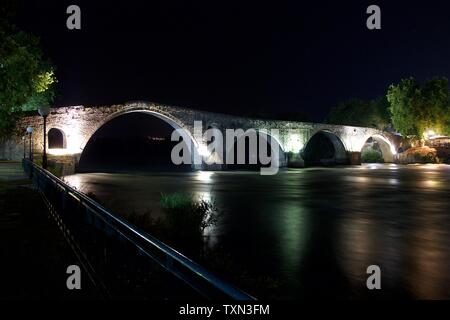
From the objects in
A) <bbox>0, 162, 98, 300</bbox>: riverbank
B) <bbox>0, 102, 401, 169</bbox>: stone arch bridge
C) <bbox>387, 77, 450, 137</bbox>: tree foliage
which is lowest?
<bbox>0, 162, 98, 300</bbox>: riverbank

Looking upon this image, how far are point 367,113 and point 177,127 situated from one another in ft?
182

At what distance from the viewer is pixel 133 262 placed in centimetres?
672

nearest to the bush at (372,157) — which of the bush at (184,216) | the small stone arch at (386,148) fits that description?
the small stone arch at (386,148)

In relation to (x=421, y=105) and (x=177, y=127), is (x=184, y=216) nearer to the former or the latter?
(x=177, y=127)

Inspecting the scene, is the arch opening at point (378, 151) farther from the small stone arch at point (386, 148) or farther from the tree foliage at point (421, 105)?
the tree foliage at point (421, 105)

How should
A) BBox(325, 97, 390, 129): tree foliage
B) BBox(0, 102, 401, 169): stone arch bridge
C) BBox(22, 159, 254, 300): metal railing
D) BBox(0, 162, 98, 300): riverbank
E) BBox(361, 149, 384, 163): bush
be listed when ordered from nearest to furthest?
1. BBox(22, 159, 254, 300): metal railing
2. BBox(0, 162, 98, 300): riverbank
3. BBox(0, 102, 401, 169): stone arch bridge
4. BBox(361, 149, 384, 163): bush
5. BBox(325, 97, 390, 129): tree foliage

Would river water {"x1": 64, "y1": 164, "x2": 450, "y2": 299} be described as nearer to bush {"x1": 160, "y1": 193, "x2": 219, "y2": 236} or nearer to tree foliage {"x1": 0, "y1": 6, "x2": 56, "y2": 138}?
bush {"x1": 160, "y1": 193, "x2": 219, "y2": 236}

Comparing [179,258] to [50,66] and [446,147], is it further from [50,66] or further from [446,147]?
[446,147]

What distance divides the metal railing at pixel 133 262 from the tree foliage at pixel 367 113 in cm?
9180

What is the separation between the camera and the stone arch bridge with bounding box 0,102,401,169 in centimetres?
4206

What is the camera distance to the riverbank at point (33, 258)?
6.05m

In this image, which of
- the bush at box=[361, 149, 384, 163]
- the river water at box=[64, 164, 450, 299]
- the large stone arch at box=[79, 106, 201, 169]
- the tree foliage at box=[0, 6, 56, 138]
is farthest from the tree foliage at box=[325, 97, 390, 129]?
the tree foliage at box=[0, 6, 56, 138]

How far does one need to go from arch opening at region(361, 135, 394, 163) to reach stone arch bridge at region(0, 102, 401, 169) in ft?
19.0
